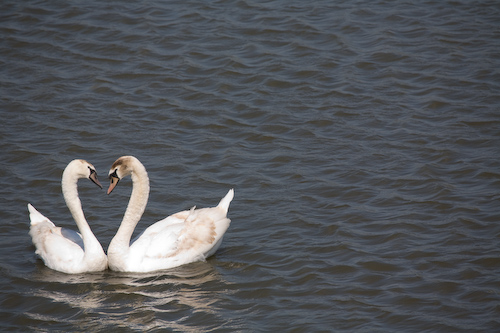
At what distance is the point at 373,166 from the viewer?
29.3ft

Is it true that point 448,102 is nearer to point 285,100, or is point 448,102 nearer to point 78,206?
point 285,100

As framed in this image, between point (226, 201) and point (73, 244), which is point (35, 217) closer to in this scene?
point (73, 244)

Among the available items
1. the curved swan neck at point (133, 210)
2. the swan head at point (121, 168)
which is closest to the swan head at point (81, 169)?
the swan head at point (121, 168)

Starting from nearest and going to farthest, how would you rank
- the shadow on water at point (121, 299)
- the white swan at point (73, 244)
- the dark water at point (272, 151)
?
1. the shadow on water at point (121, 299)
2. the dark water at point (272, 151)
3. the white swan at point (73, 244)

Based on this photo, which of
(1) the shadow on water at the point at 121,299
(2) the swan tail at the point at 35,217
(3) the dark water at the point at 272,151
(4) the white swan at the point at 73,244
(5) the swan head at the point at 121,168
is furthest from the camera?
(2) the swan tail at the point at 35,217

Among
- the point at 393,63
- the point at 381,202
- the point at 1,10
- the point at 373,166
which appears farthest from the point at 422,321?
the point at 1,10

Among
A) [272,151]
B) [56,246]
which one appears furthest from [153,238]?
[272,151]

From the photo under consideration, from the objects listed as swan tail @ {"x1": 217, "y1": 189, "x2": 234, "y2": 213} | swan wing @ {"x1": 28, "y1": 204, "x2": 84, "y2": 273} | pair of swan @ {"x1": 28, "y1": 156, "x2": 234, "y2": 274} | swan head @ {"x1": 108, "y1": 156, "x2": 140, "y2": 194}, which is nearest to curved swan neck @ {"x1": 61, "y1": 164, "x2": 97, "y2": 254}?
pair of swan @ {"x1": 28, "y1": 156, "x2": 234, "y2": 274}

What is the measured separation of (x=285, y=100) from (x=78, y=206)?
4206 mm

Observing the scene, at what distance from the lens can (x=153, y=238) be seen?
24.3ft

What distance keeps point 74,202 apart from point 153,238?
0.89 meters

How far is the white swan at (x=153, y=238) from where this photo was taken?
7.25 metres

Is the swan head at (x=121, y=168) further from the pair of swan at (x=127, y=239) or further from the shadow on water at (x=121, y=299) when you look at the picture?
the shadow on water at (x=121, y=299)

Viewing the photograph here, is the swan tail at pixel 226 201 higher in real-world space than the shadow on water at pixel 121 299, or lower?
higher
